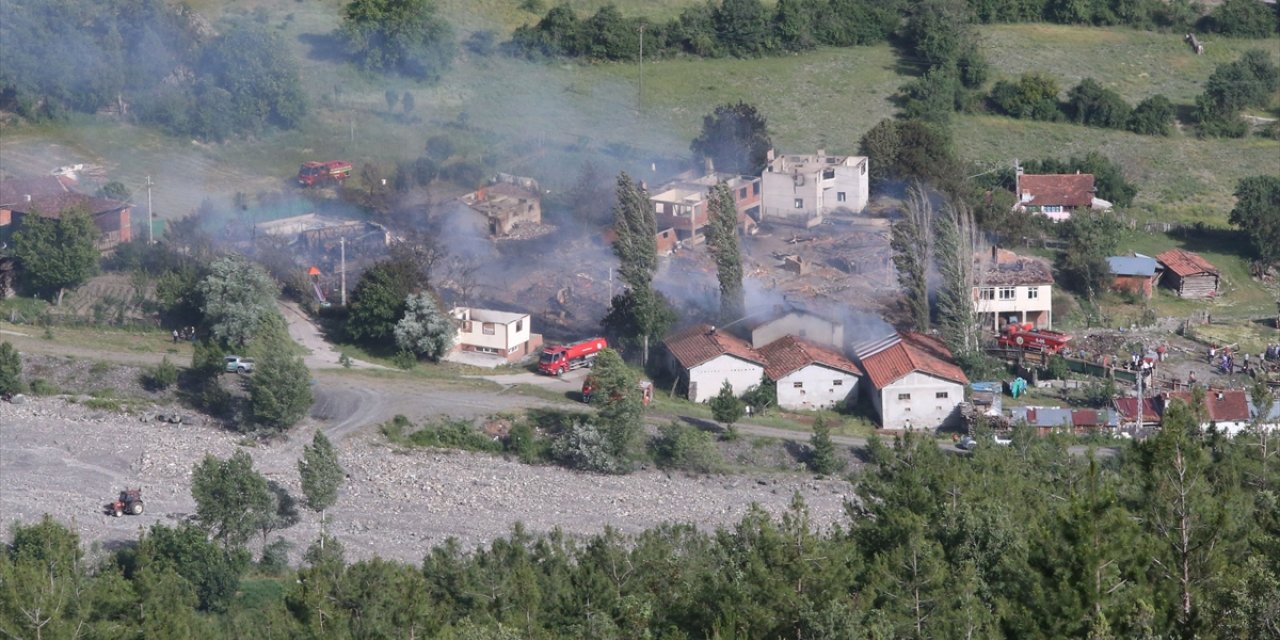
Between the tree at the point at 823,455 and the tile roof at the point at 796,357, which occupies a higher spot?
the tile roof at the point at 796,357

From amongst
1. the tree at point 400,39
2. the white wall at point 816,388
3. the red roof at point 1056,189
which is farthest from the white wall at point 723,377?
the tree at point 400,39

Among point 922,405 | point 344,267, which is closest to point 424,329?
point 344,267

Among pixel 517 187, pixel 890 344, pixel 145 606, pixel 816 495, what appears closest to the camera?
pixel 145 606

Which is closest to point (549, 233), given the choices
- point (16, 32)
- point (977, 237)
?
point (977, 237)

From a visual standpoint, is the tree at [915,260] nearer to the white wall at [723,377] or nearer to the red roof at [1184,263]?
the white wall at [723,377]

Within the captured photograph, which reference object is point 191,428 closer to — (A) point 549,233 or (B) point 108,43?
(A) point 549,233

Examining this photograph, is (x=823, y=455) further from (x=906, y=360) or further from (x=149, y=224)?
(x=149, y=224)

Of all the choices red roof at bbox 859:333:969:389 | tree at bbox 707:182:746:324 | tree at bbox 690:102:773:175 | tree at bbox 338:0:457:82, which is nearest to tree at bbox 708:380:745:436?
red roof at bbox 859:333:969:389
